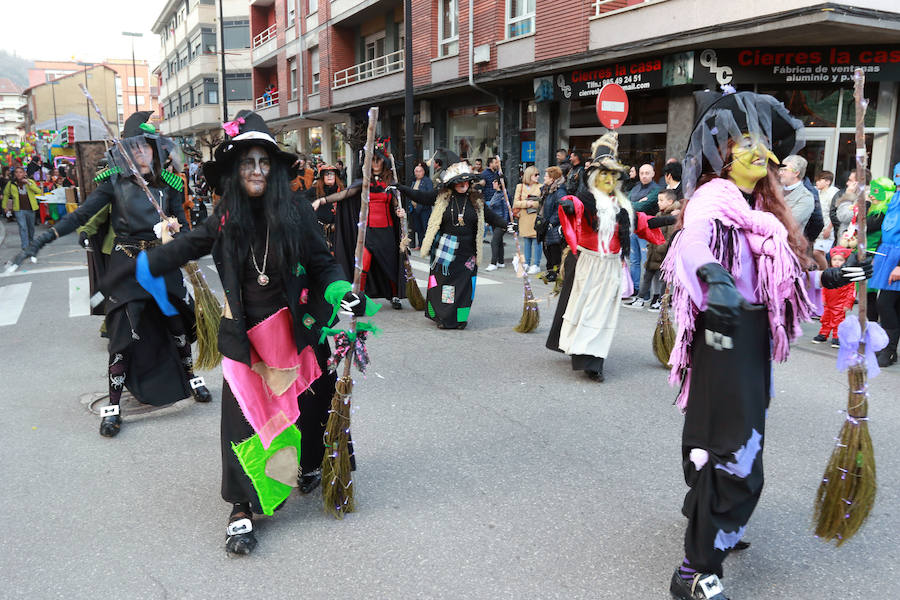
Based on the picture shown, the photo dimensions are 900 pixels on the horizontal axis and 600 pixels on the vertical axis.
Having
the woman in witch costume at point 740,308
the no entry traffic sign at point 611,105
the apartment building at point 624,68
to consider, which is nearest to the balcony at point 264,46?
the apartment building at point 624,68

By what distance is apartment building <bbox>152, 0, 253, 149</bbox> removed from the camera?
41250mm

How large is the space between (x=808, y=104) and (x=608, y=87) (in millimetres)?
6449

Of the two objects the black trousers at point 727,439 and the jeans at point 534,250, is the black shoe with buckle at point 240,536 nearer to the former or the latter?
the black trousers at point 727,439

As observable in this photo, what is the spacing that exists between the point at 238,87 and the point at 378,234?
36.8 metres

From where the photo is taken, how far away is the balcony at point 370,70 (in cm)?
2314

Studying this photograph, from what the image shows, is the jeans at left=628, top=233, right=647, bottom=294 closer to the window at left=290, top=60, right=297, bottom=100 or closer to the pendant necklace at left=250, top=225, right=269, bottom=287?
the pendant necklace at left=250, top=225, right=269, bottom=287

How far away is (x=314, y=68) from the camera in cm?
3012

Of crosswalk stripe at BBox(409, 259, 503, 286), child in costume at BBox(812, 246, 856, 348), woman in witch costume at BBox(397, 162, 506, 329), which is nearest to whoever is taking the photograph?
child in costume at BBox(812, 246, 856, 348)

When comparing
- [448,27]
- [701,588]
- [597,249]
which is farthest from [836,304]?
[448,27]

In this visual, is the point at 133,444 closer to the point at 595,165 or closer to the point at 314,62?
the point at 595,165

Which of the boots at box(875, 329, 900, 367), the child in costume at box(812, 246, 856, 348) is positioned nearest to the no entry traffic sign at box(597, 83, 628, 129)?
the child in costume at box(812, 246, 856, 348)

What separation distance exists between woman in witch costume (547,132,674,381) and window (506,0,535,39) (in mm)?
11776

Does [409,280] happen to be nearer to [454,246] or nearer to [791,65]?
[454,246]

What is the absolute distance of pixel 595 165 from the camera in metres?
5.75
